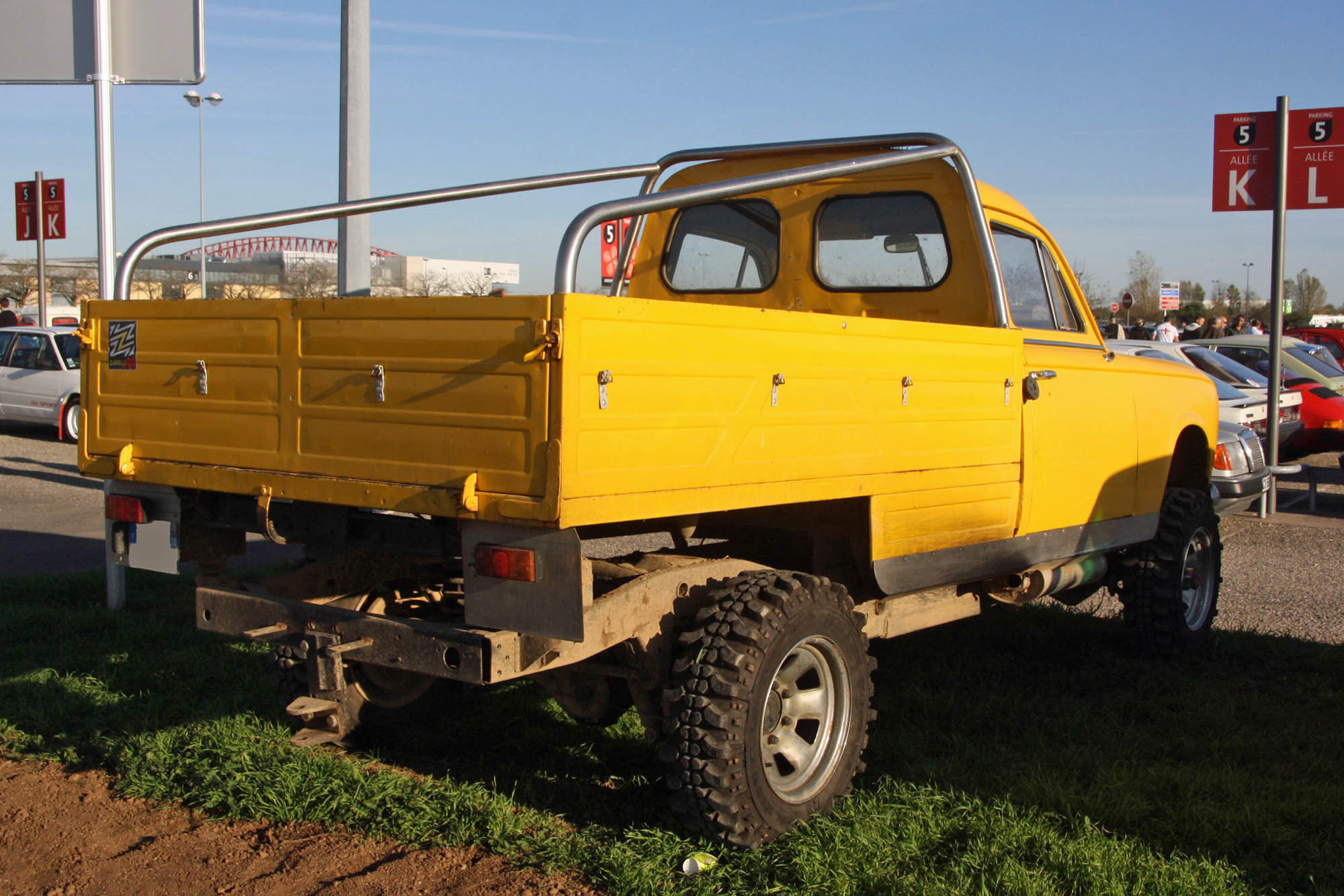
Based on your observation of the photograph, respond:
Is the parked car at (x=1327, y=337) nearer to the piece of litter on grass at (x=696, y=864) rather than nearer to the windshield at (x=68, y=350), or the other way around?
the windshield at (x=68, y=350)

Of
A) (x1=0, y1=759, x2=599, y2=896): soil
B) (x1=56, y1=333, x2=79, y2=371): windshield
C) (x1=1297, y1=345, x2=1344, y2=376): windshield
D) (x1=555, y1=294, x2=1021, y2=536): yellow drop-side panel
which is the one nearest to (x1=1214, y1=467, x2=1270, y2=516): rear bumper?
(x1=555, y1=294, x2=1021, y2=536): yellow drop-side panel

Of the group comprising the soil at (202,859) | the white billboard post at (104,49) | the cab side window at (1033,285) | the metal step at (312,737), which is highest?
the white billboard post at (104,49)

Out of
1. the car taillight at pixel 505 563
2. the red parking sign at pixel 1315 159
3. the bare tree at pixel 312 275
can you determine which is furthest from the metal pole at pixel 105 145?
the bare tree at pixel 312 275

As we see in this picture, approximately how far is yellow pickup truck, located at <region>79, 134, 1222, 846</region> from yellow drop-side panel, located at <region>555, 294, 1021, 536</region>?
11 millimetres

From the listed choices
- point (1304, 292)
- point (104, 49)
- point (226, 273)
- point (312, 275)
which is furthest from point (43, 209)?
point (1304, 292)

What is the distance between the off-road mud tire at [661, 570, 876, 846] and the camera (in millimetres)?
3475

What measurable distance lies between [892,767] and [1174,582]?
2.46m

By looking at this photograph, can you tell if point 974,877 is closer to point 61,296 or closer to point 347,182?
point 347,182

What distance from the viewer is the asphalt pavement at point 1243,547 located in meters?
7.30

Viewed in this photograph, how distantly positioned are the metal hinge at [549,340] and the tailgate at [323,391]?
0.03 m

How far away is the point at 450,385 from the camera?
3.22 metres

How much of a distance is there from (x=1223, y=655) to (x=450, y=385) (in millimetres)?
4803

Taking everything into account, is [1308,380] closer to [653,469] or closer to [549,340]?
[653,469]

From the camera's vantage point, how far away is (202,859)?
3604mm
